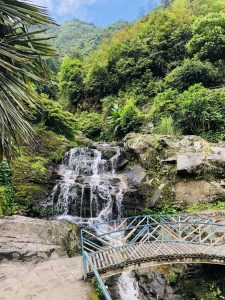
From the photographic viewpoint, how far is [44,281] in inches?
223

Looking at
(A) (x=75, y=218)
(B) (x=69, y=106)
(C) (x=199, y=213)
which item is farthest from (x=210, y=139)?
(B) (x=69, y=106)

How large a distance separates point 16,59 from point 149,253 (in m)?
4.95

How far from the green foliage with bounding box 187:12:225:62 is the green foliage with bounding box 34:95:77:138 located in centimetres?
1175

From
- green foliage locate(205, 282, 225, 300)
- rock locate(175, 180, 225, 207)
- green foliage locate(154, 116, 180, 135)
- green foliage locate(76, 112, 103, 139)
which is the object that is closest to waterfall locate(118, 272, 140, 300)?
green foliage locate(205, 282, 225, 300)

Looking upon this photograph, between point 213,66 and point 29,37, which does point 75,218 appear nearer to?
point 29,37

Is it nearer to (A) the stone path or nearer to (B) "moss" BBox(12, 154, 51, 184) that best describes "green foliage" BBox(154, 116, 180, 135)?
(B) "moss" BBox(12, 154, 51, 184)

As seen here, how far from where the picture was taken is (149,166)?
509 inches

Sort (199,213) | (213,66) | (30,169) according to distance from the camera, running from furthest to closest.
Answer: (213,66)
(30,169)
(199,213)

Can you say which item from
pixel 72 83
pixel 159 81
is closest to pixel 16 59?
pixel 159 81

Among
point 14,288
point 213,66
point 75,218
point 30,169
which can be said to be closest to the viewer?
point 14,288

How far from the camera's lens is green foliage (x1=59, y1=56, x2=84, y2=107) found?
90.3 feet

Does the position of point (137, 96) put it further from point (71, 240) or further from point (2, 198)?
point (71, 240)

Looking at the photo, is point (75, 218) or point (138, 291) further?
point (75, 218)

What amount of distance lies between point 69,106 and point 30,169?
1654 cm
